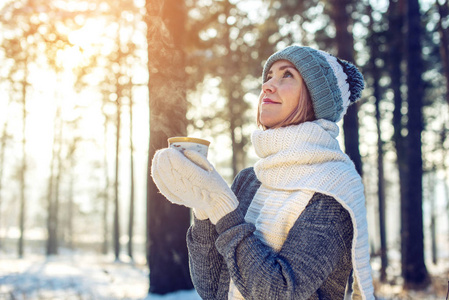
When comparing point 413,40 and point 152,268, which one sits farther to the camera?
point 413,40

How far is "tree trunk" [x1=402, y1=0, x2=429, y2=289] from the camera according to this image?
9945mm

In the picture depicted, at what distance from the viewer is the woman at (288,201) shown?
1600mm

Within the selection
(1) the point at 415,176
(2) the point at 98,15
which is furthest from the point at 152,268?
(1) the point at 415,176

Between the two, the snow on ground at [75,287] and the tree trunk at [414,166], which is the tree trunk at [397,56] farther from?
the snow on ground at [75,287]

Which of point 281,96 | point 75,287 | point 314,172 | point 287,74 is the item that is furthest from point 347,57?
point 75,287

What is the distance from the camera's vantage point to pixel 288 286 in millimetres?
1522

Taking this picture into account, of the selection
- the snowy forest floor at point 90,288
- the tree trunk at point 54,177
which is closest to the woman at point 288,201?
the snowy forest floor at point 90,288

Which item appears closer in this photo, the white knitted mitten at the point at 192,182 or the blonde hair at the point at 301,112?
the white knitted mitten at the point at 192,182

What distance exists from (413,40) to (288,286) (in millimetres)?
10206

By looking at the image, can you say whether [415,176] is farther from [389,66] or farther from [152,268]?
[152,268]

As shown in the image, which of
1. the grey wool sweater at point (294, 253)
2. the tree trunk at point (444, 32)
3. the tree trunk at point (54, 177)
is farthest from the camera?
the tree trunk at point (54, 177)

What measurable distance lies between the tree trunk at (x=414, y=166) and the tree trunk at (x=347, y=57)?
3.54m

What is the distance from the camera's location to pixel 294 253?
160 cm

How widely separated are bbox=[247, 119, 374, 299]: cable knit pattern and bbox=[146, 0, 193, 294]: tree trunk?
2.45 m
